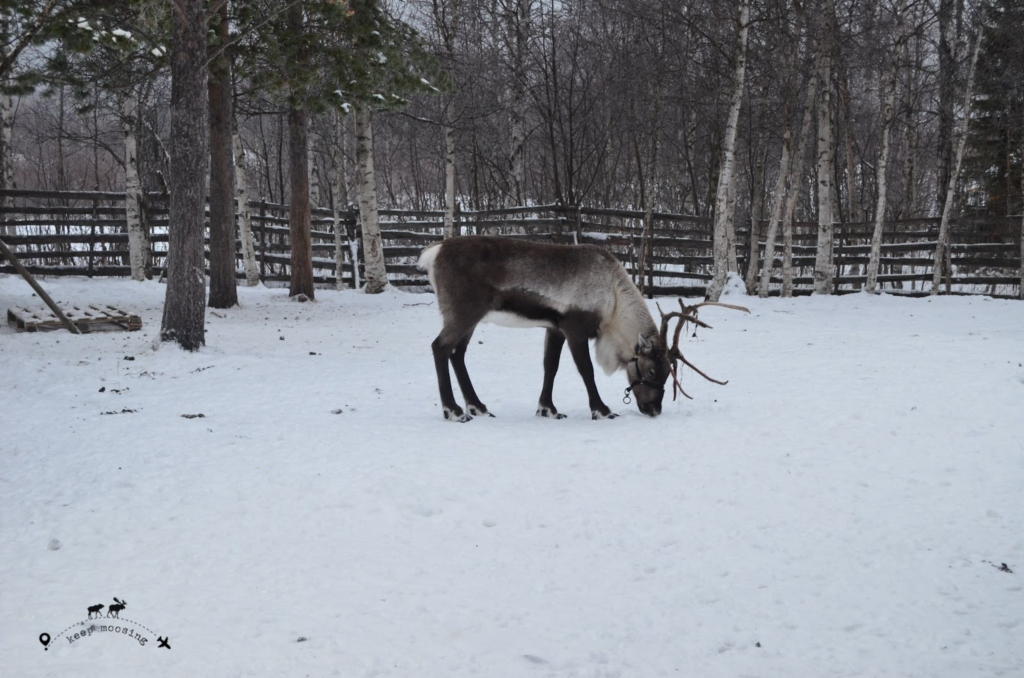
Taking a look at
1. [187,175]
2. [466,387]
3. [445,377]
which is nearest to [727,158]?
[187,175]

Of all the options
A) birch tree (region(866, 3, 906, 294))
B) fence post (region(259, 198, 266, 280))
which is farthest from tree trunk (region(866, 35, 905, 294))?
Answer: fence post (region(259, 198, 266, 280))

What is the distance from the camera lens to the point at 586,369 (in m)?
6.16

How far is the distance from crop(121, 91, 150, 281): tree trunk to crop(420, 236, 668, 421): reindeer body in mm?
11153

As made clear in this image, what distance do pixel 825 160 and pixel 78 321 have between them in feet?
43.2

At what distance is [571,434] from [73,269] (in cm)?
1522

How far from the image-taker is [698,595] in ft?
10.8

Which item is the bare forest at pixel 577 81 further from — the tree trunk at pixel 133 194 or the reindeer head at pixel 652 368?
the reindeer head at pixel 652 368

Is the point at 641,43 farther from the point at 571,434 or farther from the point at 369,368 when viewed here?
the point at 571,434

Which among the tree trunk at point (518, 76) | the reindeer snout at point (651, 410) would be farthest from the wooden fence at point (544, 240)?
the reindeer snout at point (651, 410)

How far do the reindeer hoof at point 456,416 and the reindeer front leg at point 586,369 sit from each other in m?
0.99

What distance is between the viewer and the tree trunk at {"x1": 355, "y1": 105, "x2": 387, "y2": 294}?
14.6m

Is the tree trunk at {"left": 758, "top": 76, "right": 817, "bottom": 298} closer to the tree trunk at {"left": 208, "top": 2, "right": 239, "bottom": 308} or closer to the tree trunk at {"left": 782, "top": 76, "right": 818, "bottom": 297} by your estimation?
the tree trunk at {"left": 782, "top": 76, "right": 818, "bottom": 297}

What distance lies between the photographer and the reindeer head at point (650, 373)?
6211mm

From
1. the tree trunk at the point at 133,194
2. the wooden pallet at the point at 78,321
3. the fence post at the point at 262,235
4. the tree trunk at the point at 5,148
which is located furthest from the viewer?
the fence post at the point at 262,235
